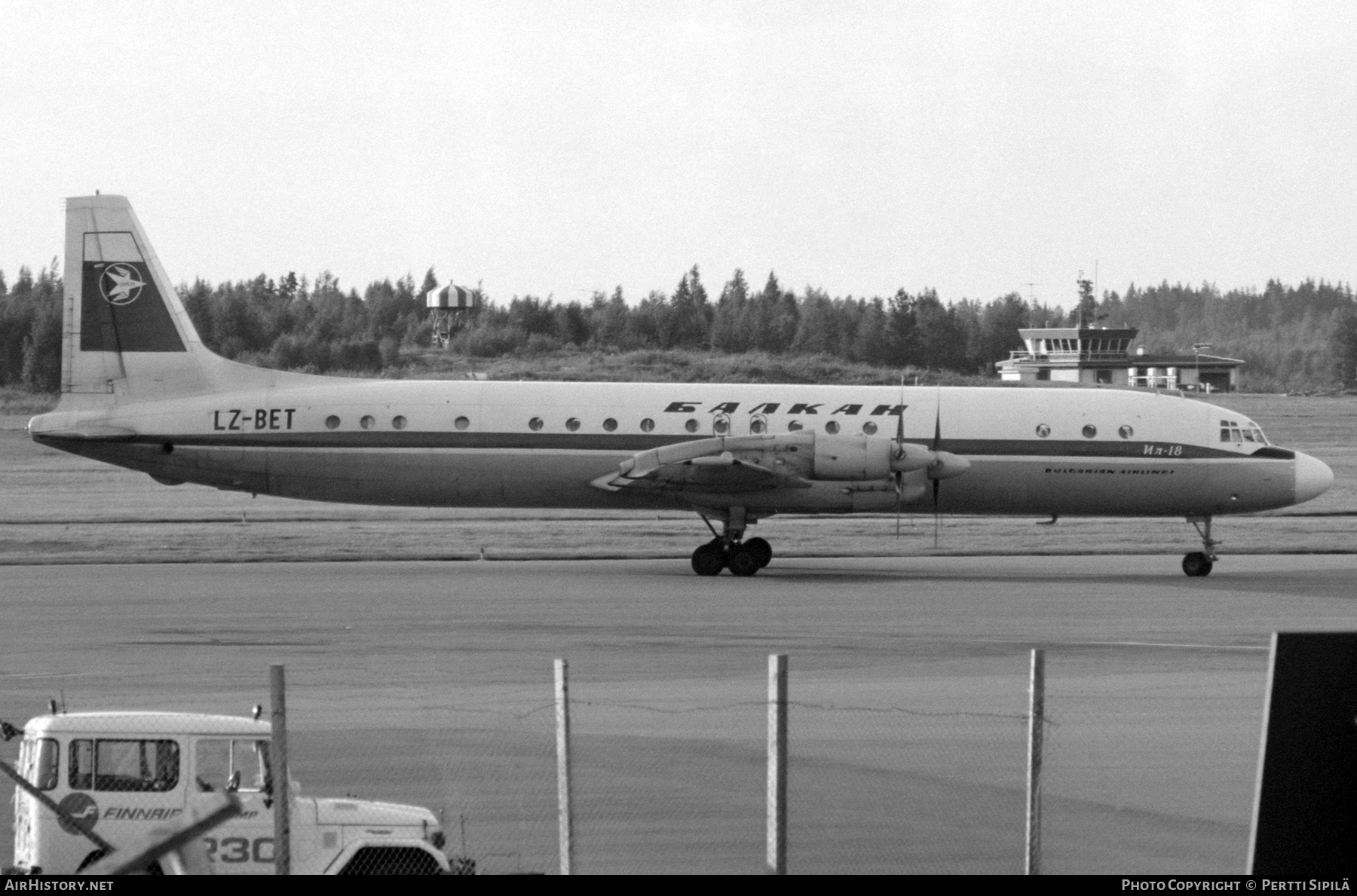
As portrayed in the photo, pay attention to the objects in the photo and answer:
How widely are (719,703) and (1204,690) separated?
5.33 metres

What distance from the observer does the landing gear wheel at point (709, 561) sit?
102ft

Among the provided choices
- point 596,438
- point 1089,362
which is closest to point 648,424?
point 596,438

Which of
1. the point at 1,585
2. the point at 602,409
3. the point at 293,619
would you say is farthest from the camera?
the point at 602,409

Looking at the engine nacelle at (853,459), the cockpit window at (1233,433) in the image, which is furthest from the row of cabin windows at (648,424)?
Result: the cockpit window at (1233,433)

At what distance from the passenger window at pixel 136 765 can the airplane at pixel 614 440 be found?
2095 centimetres

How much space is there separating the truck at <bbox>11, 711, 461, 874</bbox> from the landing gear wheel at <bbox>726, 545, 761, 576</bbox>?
21326mm

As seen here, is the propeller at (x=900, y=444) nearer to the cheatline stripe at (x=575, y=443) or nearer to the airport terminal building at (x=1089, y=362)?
the cheatline stripe at (x=575, y=443)

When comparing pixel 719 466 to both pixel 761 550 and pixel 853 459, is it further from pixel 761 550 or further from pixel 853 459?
pixel 853 459

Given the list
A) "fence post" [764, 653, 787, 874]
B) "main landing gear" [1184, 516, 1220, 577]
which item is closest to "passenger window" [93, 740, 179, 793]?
"fence post" [764, 653, 787, 874]

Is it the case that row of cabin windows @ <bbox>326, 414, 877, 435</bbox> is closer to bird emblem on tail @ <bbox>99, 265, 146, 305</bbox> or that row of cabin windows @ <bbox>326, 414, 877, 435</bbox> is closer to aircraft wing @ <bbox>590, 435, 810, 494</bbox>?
aircraft wing @ <bbox>590, 435, 810, 494</bbox>

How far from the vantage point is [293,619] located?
23.5m

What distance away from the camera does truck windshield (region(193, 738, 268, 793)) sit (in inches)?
385

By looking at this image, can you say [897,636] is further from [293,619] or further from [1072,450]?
[1072,450]

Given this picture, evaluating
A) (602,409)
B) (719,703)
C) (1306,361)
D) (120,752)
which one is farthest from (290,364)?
(1306,361)
